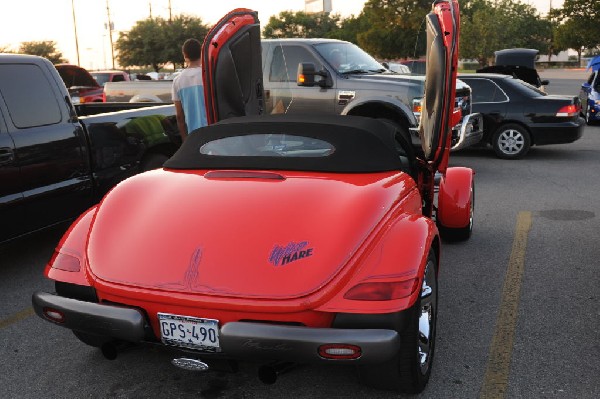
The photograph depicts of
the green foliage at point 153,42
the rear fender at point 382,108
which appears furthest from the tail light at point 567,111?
the green foliage at point 153,42

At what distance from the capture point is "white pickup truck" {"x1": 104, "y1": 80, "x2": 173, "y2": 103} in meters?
13.5

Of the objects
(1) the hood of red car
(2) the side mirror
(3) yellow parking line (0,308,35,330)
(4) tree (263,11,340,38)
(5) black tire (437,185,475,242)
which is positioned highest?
(4) tree (263,11,340,38)

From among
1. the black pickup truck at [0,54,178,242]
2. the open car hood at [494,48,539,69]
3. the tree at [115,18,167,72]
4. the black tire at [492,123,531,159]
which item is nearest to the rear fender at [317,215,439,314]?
the black pickup truck at [0,54,178,242]

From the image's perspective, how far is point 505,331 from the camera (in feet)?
13.7

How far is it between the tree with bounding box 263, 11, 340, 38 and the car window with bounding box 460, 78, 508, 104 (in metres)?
82.9

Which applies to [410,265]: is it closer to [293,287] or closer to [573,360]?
[293,287]

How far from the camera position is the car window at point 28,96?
536cm

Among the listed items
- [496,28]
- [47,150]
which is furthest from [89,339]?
[496,28]

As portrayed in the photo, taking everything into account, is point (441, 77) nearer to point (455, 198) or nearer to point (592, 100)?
point (455, 198)

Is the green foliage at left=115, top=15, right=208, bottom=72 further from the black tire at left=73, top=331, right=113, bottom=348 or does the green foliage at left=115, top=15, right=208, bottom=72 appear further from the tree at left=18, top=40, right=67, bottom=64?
the black tire at left=73, top=331, right=113, bottom=348

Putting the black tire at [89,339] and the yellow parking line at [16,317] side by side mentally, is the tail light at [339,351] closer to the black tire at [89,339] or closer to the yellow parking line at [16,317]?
the black tire at [89,339]

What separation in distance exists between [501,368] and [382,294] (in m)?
1.20

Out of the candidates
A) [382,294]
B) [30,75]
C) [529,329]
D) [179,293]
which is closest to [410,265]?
[382,294]

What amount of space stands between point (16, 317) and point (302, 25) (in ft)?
308
